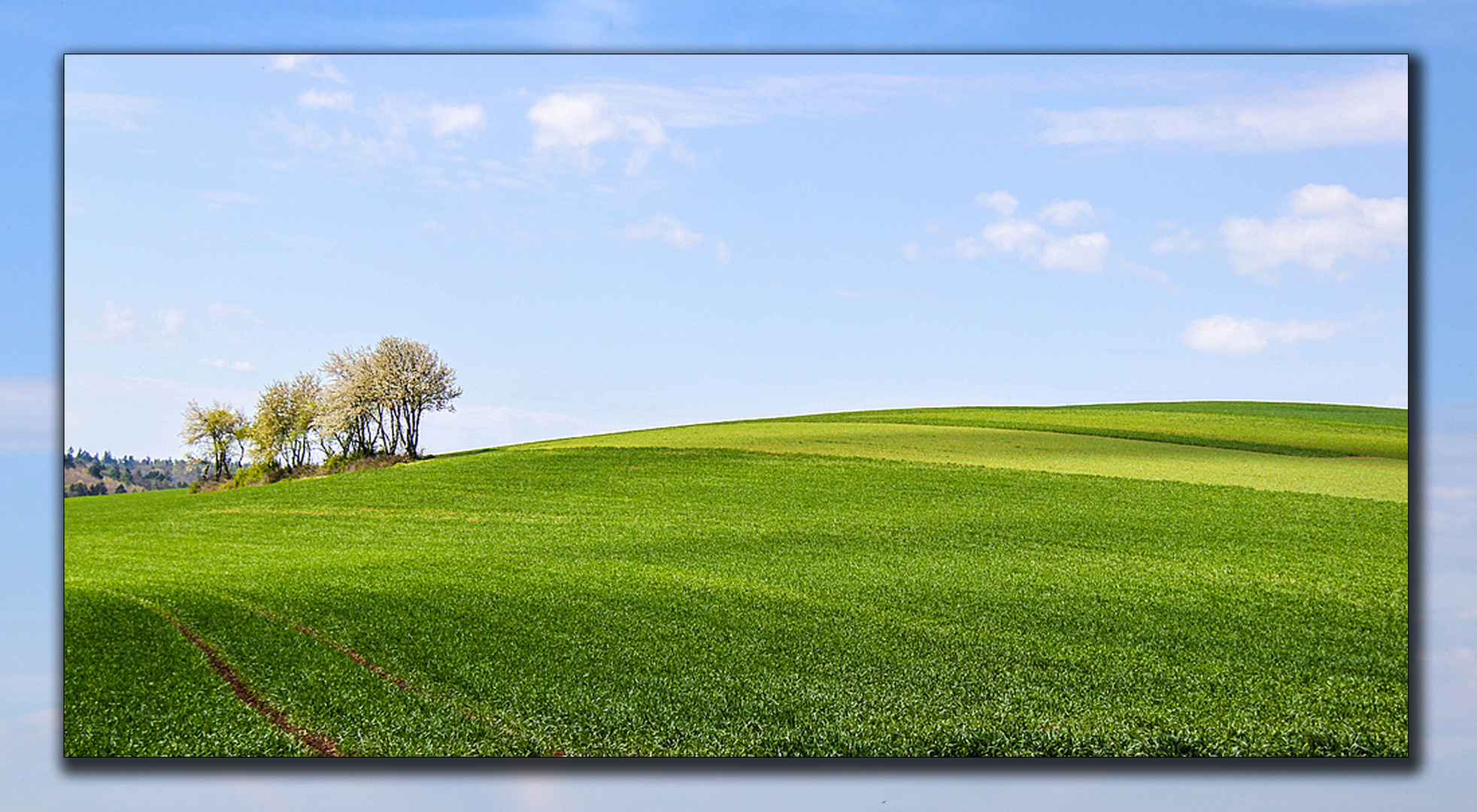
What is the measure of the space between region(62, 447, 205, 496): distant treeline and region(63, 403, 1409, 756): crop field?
0.42 feet

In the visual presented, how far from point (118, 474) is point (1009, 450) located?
11.0m

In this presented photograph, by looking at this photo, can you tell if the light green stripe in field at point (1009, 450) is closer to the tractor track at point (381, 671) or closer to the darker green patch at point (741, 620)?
the darker green patch at point (741, 620)

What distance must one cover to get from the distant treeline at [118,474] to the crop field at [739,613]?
13cm

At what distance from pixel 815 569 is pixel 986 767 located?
9.98ft

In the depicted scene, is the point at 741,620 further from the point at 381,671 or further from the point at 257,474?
the point at 257,474

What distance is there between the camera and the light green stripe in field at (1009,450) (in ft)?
42.7

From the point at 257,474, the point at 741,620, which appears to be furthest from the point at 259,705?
the point at 257,474

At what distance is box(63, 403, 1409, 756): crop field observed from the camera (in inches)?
289

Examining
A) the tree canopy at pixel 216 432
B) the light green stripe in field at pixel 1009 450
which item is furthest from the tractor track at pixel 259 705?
the light green stripe in field at pixel 1009 450

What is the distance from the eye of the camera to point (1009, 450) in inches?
583

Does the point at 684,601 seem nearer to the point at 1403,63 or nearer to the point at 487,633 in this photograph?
the point at 487,633

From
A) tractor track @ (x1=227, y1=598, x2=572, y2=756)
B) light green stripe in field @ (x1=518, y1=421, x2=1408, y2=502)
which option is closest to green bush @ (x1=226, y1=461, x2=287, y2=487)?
tractor track @ (x1=227, y1=598, x2=572, y2=756)

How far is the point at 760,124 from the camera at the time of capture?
30.0ft

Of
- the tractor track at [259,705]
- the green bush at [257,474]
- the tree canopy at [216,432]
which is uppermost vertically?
the tree canopy at [216,432]
